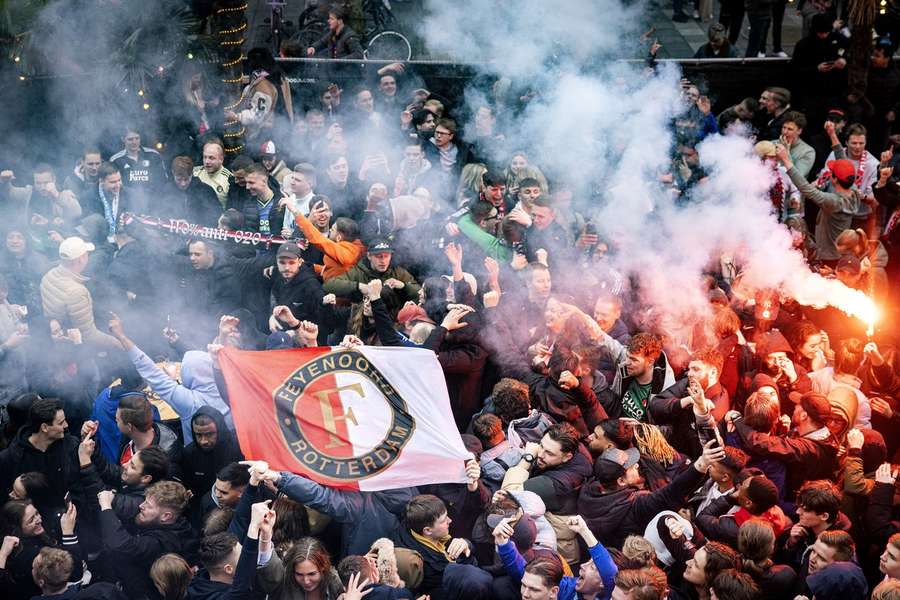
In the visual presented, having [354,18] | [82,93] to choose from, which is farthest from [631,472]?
[354,18]

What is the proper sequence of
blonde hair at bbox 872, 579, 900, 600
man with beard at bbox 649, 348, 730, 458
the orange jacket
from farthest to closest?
the orange jacket → man with beard at bbox 649, 348, 730, 458 → blonde hair at bbox 872, 579, 900, 600

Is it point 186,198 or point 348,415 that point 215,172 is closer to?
point 186,198

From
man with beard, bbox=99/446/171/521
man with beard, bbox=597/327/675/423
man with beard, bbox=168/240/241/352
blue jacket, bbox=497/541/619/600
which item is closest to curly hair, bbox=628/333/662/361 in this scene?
man with beard, bbox=597/327/675/423

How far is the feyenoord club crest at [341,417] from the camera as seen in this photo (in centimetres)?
641

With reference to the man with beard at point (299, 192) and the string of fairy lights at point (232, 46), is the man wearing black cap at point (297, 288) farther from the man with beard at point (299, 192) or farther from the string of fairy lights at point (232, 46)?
the string of fairy lights at point (232, 46)

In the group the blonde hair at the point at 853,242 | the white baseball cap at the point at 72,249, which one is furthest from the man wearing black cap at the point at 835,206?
the white baseball cap at the point at 72,249

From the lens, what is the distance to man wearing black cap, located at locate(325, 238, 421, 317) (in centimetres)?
801

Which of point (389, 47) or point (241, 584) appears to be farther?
point (389, 47)

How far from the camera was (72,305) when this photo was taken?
25.2 feet

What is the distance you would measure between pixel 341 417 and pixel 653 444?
1.73 metres

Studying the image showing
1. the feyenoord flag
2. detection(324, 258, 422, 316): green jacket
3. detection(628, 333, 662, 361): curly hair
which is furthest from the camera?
detection(324, 258, 422, 316): green jacket

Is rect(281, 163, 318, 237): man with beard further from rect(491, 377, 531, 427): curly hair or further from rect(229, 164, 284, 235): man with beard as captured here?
rect(491, 377, 531, 427): curly hair

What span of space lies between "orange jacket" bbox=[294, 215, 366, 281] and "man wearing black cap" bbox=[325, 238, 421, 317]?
0.10m

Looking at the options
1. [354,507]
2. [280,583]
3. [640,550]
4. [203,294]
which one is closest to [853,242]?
[640,550]
